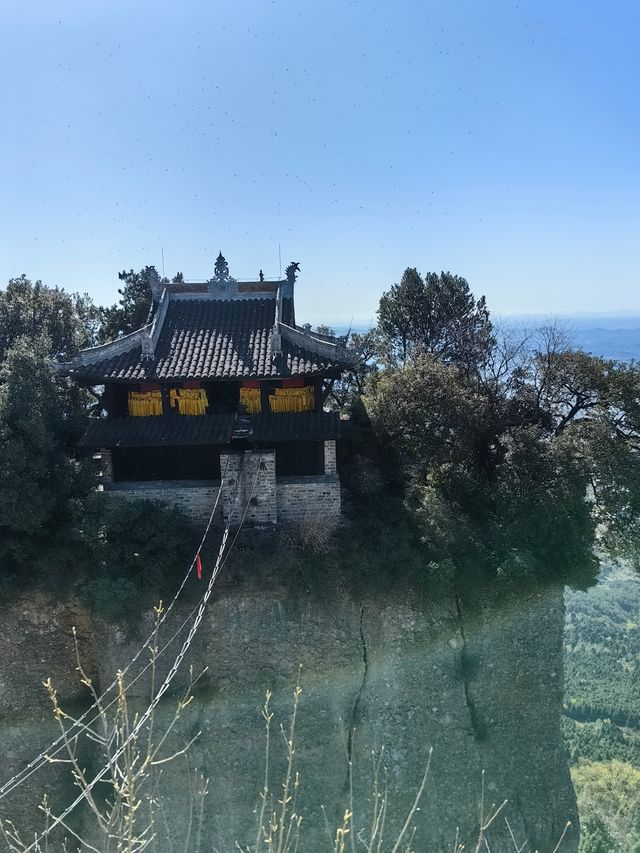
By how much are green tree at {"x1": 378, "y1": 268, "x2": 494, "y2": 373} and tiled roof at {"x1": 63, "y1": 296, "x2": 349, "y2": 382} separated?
8.33 m

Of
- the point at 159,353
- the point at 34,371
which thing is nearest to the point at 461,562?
the point at 159,353

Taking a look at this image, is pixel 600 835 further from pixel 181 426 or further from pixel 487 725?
pixel 181 426

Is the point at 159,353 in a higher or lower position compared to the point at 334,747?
higher

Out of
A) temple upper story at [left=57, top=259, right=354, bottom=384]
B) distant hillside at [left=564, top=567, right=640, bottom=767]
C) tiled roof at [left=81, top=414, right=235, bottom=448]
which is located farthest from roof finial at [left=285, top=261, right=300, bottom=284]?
distant hillside at [left=564, top=567, right=640, bottom=767]

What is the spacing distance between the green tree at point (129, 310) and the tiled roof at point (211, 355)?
578 centimetres

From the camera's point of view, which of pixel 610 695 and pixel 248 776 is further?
pixel 610 695

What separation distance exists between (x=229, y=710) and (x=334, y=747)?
2.79 metres

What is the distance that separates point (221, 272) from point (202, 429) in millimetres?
5847

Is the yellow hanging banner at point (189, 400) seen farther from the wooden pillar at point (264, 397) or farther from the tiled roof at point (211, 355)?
the wooden pillar at point (264, 397)

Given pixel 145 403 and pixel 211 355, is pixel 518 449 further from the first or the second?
pixel 145 403

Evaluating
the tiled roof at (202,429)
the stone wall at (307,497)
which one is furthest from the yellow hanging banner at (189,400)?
the stone wall at (307,497)

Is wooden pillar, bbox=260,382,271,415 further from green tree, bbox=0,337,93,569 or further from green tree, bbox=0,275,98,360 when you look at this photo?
green tree, bbox=0,275,98,360

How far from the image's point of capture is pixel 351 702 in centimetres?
1481

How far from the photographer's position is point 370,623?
49.9ft
